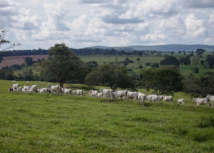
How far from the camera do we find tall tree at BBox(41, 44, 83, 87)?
151ft

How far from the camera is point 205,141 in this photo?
453 inches

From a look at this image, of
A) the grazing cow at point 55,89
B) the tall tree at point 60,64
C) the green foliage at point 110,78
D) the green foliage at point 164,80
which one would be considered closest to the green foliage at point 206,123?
the grazing cow at point 55,89

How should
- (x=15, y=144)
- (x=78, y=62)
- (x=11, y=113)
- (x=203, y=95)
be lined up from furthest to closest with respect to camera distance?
(x=78, y=62) < (x=203, y=95) < (x=11, y=113) < (x=15, y=144)

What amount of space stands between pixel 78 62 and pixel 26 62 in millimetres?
88208

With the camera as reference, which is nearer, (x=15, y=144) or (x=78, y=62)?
(x=15, y=144)

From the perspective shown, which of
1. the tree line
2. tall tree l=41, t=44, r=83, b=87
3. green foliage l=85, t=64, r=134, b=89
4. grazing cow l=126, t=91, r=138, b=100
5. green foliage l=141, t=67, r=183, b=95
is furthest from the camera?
tall tree l=41, t=44, r=83, b=87

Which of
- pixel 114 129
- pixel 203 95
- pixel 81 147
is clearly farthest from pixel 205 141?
pixel 203 95

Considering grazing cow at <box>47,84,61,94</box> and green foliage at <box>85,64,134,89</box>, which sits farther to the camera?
green foliage at <box>85,64,134,89</box>

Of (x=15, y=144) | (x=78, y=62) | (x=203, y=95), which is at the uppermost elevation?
(x=78, y=62)

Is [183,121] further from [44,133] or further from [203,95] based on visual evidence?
[203,95]

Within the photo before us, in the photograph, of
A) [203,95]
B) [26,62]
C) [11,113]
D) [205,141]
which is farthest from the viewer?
[26,62]

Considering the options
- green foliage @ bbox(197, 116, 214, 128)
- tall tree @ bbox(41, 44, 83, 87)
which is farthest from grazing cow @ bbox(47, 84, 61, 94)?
green foliage @ bbox(197, 116, 214, 128)

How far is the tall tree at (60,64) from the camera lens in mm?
46031

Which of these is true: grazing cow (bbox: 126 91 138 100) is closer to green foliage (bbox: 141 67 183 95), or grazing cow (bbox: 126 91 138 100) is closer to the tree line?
the tree line
